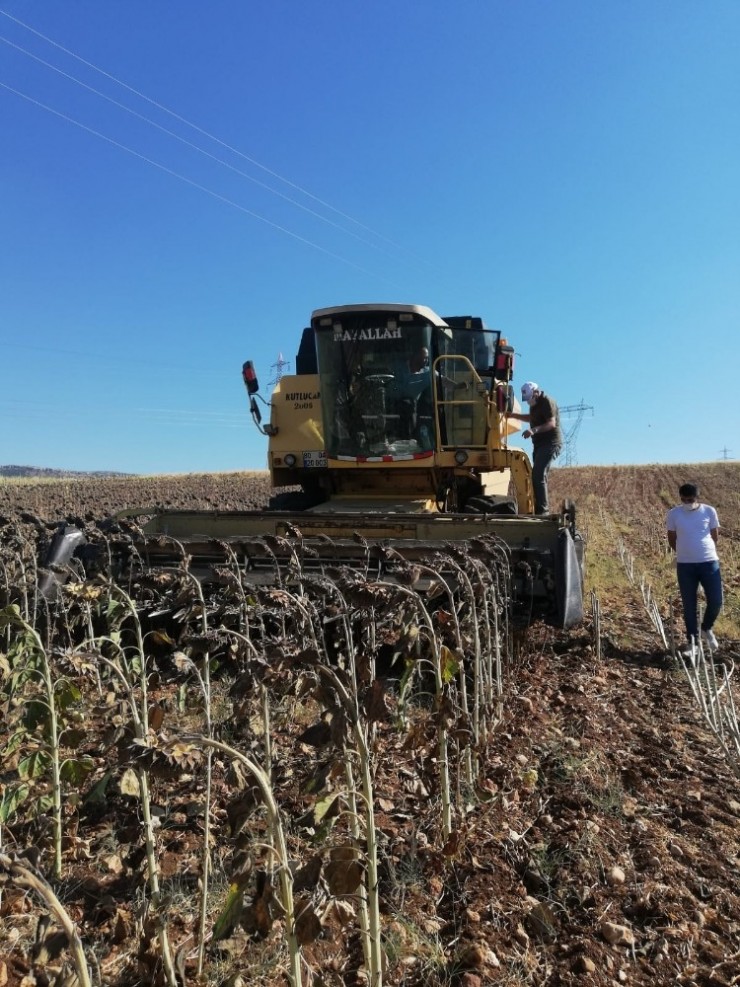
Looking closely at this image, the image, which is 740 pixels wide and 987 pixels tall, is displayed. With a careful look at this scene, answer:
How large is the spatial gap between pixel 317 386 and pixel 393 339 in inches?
47.7

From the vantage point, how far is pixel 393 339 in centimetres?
799

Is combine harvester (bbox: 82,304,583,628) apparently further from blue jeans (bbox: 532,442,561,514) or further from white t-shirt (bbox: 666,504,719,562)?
white t-shirt (bbox: 666,504,719,562)

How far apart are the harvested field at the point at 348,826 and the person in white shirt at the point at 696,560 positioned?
1955mm

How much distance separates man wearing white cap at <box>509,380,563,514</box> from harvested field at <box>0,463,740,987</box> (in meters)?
Answer: 4.52

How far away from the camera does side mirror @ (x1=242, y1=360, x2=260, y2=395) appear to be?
27.4 feet

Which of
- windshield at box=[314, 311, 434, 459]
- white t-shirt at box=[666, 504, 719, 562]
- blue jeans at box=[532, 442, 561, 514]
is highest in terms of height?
windshield at box=[314, 311, 434, 459]

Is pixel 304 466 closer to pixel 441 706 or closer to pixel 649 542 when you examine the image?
pixel 441 706

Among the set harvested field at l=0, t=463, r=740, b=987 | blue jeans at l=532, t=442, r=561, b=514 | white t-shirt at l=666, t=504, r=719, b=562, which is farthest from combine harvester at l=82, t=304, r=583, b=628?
harvested field at l=0, t=463, r=740, b=987

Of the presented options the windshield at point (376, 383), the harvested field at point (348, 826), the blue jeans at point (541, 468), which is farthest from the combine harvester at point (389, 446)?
the harvested field at point (348, 826)

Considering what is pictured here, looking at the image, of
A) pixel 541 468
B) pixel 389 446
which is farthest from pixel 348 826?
pixel 541 468

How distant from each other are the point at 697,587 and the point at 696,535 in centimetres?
47

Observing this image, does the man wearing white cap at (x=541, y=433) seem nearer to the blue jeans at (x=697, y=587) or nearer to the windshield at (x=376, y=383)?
the windshield at (x=376, y=383)

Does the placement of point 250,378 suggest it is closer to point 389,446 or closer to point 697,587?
point 389,446

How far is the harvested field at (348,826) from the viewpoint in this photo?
198 centimetres
